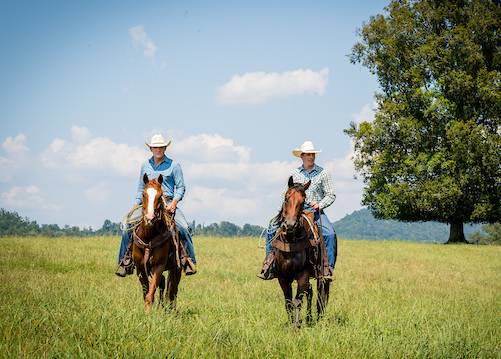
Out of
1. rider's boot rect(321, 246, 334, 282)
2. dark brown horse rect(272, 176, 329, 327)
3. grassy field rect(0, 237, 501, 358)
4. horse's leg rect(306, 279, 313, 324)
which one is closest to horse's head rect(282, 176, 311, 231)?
dark brown horse rect(272, 176, 329, 327)

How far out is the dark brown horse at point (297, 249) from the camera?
29.2 ft

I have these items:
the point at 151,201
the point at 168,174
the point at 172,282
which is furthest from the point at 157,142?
the point at 172,282

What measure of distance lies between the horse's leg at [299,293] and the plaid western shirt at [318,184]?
1.42m

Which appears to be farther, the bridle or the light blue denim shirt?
the light blue denim shirt

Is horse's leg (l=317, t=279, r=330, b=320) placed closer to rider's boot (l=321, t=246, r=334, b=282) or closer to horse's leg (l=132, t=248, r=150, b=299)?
rider's boot (l=321, t=246, r=334, b=282)

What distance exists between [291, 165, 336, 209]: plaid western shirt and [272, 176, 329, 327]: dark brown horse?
0.55 metres

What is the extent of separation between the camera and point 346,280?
18047 millimetres

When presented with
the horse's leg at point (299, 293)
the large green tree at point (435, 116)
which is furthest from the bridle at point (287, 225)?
the large green tree at point (435, 116)

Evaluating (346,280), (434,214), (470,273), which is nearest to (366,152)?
(434,214)

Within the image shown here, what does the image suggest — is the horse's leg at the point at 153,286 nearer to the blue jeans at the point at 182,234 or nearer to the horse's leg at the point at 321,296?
the blue jeans at the point at 182,234

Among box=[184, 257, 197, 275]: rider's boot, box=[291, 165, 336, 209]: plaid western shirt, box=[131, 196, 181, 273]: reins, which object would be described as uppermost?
box=[291, 165, 336, 209]: plaid western shirt

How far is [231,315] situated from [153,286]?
1.53m

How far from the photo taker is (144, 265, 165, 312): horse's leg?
9406 millimetres

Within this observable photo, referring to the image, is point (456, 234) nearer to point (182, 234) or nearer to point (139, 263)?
point (182, 234)
